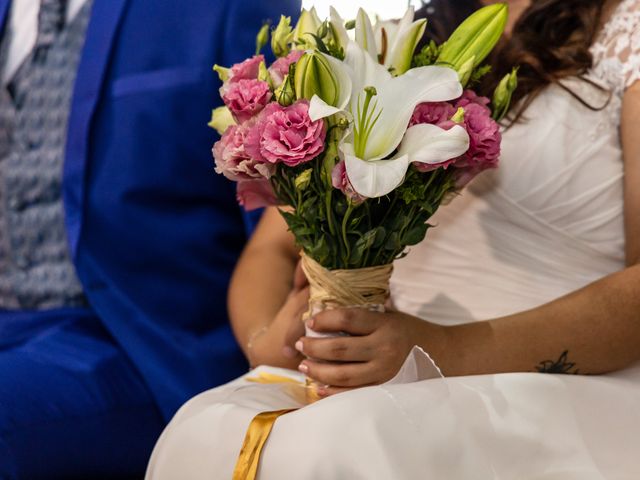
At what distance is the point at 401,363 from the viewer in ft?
4.40

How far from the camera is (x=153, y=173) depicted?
6.43 feet

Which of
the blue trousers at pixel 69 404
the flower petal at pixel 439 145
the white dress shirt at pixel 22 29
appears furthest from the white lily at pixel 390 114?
the white dress shirt at pixel 22 29

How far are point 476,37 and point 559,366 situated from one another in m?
0.44

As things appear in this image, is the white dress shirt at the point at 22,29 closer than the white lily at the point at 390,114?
No

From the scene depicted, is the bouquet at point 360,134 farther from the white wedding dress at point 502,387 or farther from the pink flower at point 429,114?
the white wedding dress at point 502,387

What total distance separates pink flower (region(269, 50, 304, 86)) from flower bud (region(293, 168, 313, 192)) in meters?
0.12

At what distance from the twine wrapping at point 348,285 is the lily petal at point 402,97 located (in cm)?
16

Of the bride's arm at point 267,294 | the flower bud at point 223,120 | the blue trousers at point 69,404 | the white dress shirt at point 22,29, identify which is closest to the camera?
the flower bud at point 223,120

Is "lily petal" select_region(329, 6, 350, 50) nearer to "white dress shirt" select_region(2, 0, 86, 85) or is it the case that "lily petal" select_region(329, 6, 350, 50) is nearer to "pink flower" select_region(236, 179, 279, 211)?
"pink flower" select_region(236, 179, 279, 211)

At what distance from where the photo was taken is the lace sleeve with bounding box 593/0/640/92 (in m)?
1.57

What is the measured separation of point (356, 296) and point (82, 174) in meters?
0.80

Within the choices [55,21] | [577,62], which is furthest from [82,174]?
[577,62]

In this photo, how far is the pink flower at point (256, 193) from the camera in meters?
1.39

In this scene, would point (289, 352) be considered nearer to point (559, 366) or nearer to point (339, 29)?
point (559, 366)
